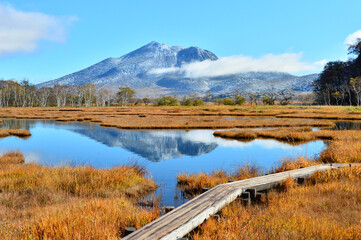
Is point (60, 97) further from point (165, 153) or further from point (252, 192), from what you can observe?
point (252, 192)

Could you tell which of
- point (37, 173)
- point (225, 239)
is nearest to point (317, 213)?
point (225, 239)

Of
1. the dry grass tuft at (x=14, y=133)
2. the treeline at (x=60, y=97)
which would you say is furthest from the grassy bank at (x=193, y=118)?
the treeline at (x=60, y=97)

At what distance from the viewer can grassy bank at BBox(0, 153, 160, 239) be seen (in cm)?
571

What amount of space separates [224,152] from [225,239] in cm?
1562

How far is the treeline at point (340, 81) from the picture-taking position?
10400 cm

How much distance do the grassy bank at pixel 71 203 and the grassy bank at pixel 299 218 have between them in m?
1.84

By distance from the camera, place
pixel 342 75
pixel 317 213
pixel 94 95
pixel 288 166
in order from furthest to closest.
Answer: pixel 94 95, pixel 342 75, pixel 288 166, pixel 317 213

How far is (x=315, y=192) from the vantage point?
28.2 ft

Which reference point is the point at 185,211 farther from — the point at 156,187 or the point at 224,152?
the point at 224,152

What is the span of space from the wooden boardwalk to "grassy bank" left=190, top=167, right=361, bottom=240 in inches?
9.2

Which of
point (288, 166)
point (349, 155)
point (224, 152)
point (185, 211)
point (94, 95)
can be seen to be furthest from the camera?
point (94, 95)

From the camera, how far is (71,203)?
7.80 meters

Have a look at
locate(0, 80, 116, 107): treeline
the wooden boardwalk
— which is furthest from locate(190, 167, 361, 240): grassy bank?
locate(0, 80, 116, 107): treeline

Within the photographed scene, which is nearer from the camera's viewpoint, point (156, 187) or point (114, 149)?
point (156, 187)
